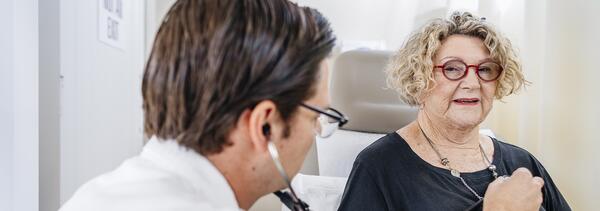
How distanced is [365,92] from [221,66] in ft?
3.72

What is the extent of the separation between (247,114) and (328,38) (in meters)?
0.13

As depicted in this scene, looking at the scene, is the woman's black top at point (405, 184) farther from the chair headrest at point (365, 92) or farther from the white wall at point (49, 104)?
the white wall at point (49, 104)

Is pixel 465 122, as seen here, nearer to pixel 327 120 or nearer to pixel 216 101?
pixel 327 120

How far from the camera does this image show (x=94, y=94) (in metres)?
1.38

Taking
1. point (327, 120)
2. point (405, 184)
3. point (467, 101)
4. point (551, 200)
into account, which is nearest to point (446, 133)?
point (467, 101)

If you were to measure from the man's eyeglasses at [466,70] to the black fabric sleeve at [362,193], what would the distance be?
33cm

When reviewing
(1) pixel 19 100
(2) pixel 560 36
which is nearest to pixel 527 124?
(2) pixel 560 36

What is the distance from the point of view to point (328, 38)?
0.56 metres

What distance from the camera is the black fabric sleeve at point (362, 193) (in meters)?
1.17

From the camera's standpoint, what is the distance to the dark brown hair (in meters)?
0.49

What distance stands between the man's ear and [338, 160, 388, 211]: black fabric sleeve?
0.69 metres

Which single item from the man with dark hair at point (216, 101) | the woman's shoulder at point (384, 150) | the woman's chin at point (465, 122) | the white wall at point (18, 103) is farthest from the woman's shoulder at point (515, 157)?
the white wall at point (18, 103)

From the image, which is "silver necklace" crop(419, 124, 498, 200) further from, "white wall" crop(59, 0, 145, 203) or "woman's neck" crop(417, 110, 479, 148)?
"white wall" crop(59, 0, 145, 203)

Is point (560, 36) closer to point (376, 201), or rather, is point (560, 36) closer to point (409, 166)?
point (409, 166)
